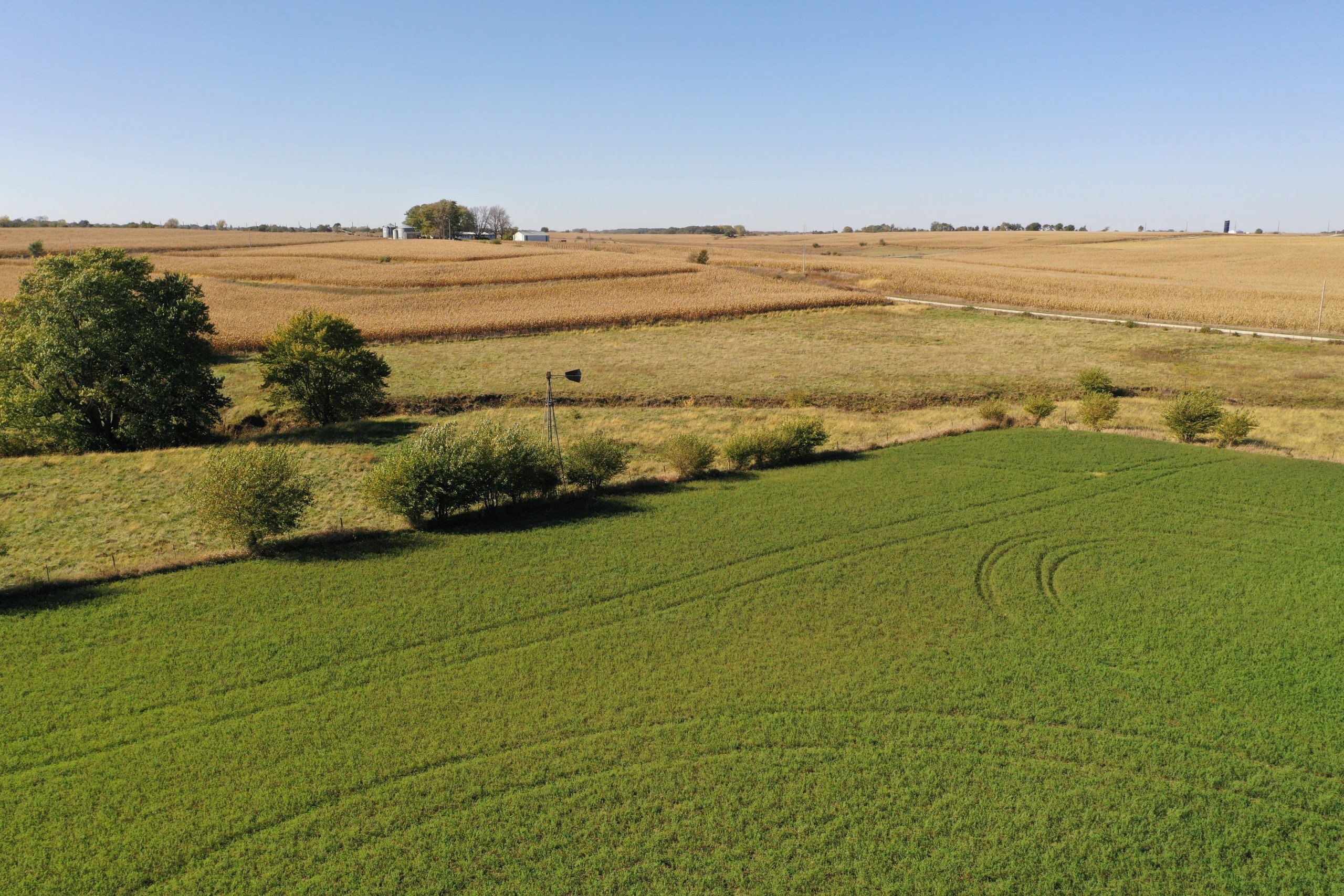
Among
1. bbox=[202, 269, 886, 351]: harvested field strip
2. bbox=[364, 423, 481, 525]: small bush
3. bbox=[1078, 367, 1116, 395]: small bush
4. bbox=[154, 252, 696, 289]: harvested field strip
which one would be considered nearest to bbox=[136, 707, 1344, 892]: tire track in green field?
bbox=[364, 423, 481, 525]: small bush

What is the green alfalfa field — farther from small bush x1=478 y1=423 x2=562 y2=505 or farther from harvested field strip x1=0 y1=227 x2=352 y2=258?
harvested field strip x1=0 y1=227 x2=352 y2=258

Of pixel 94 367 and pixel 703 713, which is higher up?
pixel 94 367

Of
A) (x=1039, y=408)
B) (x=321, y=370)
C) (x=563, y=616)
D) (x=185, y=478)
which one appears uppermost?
(x=321, y=370)

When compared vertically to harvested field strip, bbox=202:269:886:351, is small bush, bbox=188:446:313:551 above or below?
below

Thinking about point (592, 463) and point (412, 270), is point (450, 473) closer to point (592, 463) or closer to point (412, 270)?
point (592, 463)

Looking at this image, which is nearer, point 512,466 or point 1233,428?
point 512,466

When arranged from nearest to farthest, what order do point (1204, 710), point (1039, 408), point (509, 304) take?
1. point (1204, 710)
2. point (1039, 408)
3. point (509, 304)

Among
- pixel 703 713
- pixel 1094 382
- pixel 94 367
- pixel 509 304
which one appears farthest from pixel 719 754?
pixel 509 304

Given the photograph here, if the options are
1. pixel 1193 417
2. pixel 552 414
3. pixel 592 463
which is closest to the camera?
pixel 592 463
